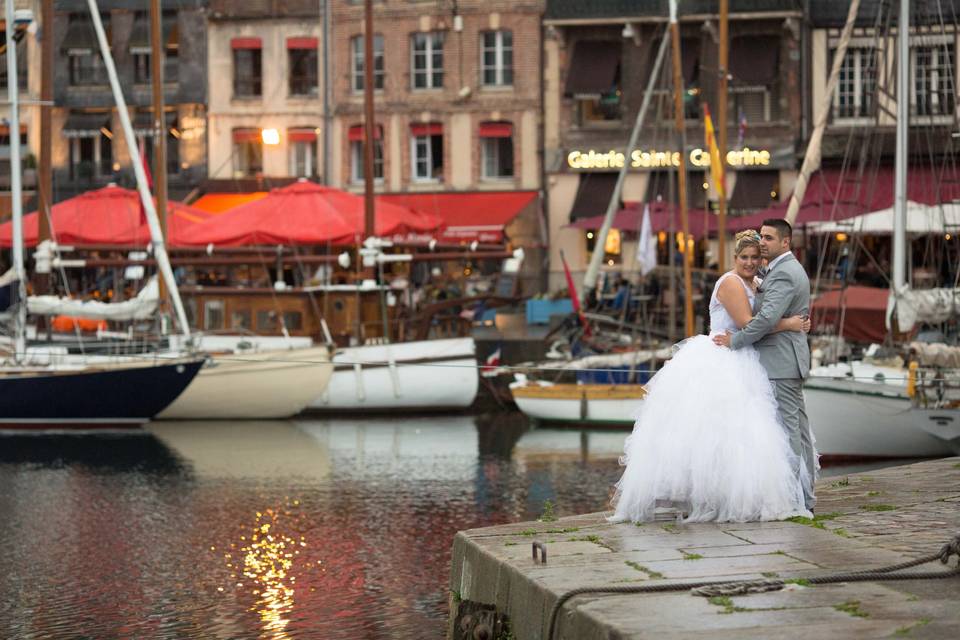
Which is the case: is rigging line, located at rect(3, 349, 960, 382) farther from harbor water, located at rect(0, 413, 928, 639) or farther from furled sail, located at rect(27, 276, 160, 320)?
furled sail, located at rect(27, 276, 160, 320)

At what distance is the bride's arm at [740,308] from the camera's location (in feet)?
36.6

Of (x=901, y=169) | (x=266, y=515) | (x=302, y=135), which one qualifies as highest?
(x=302, y=135)

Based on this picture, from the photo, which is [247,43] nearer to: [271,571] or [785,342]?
[271,571]

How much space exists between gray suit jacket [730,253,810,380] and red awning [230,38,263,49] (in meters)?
40.4

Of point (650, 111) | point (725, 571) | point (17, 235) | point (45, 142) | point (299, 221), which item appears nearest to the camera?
point (725, 571)

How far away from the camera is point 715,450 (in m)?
10.9

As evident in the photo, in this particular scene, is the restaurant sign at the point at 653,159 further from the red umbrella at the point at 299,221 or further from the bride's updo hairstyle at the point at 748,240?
the bride's updo hairstyle at the point at 748,240

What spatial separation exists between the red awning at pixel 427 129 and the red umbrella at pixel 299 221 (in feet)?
34.1

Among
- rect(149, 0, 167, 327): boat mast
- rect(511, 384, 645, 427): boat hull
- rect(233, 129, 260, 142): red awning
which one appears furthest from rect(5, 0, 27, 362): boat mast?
rect(233, 129, 260, 142): red awning

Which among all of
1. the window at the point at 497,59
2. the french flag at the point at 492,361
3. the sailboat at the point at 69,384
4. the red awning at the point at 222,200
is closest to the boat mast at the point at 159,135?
the sailboat at the point at 69,384

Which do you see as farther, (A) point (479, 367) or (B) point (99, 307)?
(B) point (99, 307)

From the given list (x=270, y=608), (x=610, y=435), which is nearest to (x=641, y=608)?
(x=270, y=608)

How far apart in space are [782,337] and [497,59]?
38.2m

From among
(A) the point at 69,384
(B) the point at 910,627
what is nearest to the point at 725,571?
(B) the point at 910,627
